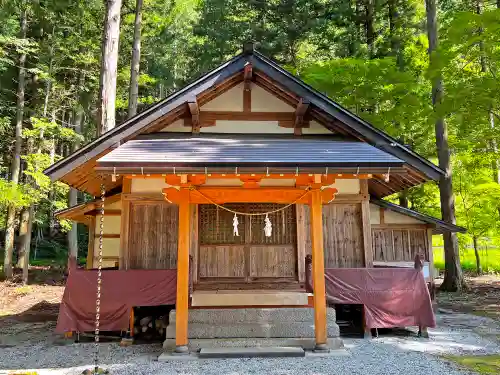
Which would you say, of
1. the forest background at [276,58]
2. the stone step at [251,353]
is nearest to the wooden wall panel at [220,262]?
the stone step at [251,353]

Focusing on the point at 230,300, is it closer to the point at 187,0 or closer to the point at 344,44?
the point at 344,44

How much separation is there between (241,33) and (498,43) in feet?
36.7

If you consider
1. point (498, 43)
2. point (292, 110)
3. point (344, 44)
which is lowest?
point (292, 110)

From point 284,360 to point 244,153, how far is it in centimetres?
350

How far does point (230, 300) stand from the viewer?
777cm

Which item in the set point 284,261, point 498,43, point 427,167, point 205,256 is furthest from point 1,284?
point 498,43

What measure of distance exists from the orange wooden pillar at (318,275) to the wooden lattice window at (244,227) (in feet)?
6.16

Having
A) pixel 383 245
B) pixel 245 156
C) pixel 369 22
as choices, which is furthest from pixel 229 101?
pixel 369 22

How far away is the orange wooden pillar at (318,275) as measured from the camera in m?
6.62

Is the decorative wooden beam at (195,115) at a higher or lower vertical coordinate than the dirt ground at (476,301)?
higher

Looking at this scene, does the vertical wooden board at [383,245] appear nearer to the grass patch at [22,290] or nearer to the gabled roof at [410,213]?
→ the gabled roof at [410,213]

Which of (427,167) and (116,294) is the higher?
(427,167)

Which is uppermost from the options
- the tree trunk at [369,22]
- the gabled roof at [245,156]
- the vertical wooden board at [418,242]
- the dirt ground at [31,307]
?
the tree trunk at [369,22]

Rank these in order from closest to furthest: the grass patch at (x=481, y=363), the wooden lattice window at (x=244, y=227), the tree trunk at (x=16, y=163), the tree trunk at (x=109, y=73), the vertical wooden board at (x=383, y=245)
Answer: the grass patch at (x=481, y=363), the wooden lattice window at (x=244, y=227), the tree trunk at (x=109, y=73), the vertical wooden board at (x=383, y=245), the tree trunk at (x=16, y=163)
